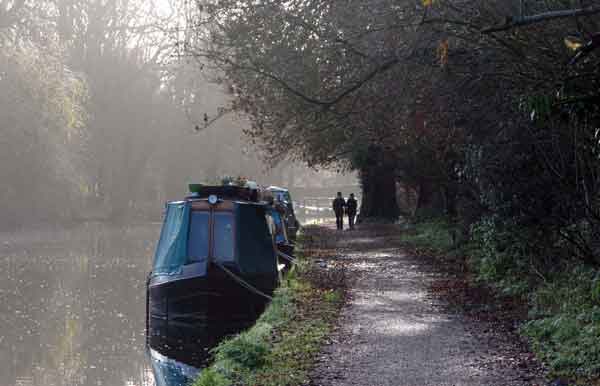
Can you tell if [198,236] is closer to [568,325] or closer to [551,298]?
[551,298]

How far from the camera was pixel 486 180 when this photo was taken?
54.7ft

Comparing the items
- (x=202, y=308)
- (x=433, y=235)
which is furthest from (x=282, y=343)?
(x=433, y=235)

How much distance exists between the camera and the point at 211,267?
55.4ft

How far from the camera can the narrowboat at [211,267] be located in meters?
16.6

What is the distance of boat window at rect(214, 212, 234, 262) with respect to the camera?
1734 cm

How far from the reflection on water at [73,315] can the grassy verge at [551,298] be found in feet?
18.0

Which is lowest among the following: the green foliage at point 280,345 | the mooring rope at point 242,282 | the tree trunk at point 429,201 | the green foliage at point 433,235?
the green foliage at point 280,345

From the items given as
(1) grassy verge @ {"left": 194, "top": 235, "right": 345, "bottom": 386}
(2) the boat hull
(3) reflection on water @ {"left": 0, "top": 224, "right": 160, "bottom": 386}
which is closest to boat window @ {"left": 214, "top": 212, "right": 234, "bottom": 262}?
(2) the boat hull

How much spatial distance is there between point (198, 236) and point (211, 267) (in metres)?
0.84

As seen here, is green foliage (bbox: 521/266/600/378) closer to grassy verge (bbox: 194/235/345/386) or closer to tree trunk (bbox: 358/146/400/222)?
grassy verge (bbox: 194/235/345/386)

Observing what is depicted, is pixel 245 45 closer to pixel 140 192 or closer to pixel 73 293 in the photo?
pixel 73 293

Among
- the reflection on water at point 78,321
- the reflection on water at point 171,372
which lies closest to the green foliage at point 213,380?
the reflection on water at point 171,372

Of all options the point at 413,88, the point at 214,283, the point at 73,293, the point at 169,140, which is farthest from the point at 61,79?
the point at 413,88

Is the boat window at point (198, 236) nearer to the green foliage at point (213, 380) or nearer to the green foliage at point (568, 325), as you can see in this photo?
the green foliage at point (568, 325)
